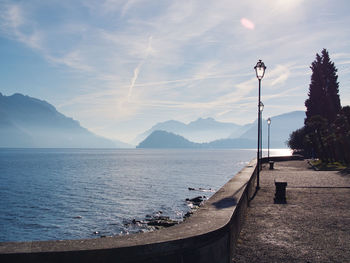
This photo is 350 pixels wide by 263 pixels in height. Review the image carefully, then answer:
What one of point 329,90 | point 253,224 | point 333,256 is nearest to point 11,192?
point 253,224

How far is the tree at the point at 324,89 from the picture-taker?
182 feet

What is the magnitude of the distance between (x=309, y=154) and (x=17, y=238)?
60698 mm

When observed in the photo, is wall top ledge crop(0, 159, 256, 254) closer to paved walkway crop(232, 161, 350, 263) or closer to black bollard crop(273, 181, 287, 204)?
paved walkway crop(232, 161, 350, 263)

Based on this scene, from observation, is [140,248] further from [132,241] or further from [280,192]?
[280,192]

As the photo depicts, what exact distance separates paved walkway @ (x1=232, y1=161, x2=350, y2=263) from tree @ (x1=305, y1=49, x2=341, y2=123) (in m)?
47.1

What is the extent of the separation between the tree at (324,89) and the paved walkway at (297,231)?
47.1m

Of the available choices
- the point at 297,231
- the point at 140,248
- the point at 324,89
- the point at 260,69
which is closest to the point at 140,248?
the point at 140,248

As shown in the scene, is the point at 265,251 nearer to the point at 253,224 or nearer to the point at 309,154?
the point at 253,224

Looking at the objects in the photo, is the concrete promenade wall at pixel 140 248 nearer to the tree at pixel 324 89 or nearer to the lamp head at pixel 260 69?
the lamp head at pixel 260 69

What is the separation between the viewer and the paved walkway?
20.6 feet

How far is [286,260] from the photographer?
235 inches

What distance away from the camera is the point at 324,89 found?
56781 millimetres

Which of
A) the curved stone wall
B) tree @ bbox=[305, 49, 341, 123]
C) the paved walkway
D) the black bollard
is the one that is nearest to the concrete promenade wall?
the curved stone wall

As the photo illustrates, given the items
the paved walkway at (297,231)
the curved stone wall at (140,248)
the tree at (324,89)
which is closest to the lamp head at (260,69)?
the paved walkway at (297,231)
